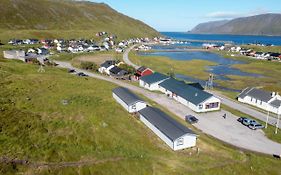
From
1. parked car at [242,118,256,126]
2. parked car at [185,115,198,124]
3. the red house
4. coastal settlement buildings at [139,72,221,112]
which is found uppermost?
the red house

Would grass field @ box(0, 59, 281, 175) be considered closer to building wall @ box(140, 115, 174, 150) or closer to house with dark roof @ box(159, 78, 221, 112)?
building wall @ box(140, 115, 174, 150)

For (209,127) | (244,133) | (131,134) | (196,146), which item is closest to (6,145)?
(131,134)

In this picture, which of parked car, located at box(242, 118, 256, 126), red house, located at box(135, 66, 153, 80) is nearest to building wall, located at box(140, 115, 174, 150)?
parked car, located at box(242, 118, 256, 126)

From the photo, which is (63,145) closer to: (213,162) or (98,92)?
(213,162)

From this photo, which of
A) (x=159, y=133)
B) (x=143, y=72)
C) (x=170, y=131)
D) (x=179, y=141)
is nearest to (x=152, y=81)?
(x=143, y=72)

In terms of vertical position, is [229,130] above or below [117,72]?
below

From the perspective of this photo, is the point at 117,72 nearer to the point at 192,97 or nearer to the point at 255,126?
the point at 192,97

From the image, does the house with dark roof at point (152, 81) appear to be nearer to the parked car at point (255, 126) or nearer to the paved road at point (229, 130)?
the paved road at point (229, 130)
